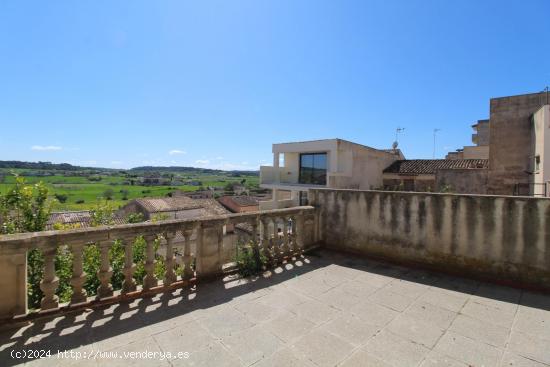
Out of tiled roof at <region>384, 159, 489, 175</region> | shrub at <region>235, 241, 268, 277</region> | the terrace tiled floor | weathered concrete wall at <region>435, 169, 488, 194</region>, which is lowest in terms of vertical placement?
the terrace tiled floor

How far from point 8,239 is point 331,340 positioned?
11.3 feet

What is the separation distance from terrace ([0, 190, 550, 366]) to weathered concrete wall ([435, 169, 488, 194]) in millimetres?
13447

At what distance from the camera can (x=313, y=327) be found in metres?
2.89

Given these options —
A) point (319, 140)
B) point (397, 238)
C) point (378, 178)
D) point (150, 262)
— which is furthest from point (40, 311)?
point (378, 178)

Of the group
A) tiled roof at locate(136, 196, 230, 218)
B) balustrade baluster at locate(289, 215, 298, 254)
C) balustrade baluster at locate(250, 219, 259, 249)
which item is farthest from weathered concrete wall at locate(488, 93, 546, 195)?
tiled roof at locate(136, 196, 230, 218)

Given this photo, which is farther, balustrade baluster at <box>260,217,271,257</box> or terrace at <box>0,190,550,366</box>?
balustrade baluster at <box>260,217,271,257</box>

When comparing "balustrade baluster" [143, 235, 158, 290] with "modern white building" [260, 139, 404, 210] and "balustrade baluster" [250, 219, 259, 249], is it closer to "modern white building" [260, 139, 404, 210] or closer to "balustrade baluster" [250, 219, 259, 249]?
"balustrade baluster" [250, 219, 259, 249]

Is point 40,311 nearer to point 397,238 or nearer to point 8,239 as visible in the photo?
point 8,239

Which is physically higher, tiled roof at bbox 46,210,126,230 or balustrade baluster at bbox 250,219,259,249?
balustrade baluster at bbox 250,219,259,249

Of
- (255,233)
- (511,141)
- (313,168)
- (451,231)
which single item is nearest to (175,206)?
(313,168)

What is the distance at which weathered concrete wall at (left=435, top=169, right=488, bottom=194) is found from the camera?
1546cm

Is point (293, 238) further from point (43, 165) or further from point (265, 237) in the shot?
point (43, 165)

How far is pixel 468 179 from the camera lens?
1573cm

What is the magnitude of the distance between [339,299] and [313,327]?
0.82m
